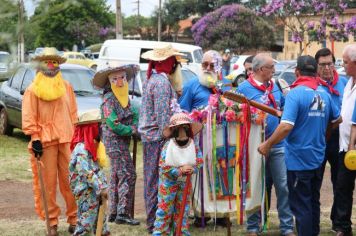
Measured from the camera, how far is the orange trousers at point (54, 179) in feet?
22.8

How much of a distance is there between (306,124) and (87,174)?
6.75 ft

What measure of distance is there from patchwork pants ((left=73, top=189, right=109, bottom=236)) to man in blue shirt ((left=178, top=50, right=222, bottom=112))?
1361 millimetres

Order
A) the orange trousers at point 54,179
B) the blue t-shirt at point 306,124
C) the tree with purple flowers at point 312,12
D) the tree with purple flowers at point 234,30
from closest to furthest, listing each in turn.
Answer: the blue t-shirt at point 306,124, the orange trousers at point 54,179, the tree with purple flowers at point 312,12, the tree with purple flowers at point 234,30

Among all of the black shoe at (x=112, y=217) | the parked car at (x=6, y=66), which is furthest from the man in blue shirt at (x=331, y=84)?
the parked car at (x=6, y=66)

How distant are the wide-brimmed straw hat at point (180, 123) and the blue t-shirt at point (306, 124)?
0.85 m

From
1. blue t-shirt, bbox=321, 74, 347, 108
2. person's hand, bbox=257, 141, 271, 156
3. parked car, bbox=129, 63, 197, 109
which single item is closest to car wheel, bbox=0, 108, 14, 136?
parked car, bbox=129, 63, 197, 109

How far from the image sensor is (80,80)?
1345 centimetres

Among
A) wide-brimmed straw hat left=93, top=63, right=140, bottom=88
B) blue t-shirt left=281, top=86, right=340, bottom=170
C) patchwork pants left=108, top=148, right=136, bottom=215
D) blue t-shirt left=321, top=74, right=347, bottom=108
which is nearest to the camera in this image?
blue t-shirt left=281, top=86, right=340, bottom=170

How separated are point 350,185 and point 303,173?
96cm

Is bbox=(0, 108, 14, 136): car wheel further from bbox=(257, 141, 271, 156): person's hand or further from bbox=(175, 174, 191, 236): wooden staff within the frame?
bbox=(257, 141, 271, 156): person's hand

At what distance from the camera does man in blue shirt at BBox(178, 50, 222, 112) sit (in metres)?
7.03

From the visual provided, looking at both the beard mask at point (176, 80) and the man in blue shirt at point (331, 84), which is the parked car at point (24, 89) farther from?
the man in blue shirt at point (331, 84)

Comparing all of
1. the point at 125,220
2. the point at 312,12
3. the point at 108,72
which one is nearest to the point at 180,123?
the point at 108,72

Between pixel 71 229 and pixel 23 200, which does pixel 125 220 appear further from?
pixel 23 200
